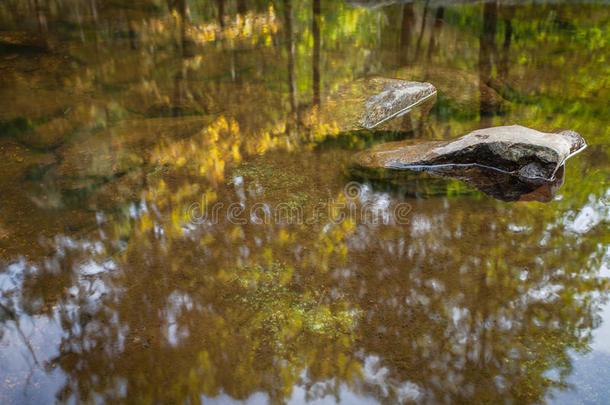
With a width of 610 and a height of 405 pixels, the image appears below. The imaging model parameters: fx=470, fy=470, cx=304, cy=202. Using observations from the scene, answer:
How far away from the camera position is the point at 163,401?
3105mm

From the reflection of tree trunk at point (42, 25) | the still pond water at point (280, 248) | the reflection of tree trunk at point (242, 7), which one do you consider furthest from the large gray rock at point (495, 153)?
the reflection of tree trunk at point (242, 7)

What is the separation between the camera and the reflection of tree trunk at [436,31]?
10156mm

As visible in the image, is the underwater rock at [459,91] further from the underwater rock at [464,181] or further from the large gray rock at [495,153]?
the underwater rock at [464,181]

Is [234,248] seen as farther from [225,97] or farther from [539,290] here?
[225,97]

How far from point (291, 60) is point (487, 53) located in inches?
160

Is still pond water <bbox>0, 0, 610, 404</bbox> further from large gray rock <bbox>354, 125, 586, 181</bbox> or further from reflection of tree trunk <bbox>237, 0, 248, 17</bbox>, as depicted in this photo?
reflection of tree trunk <bbox>237, 0, 248, 17</bbox>

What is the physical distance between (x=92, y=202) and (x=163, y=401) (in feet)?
8.98

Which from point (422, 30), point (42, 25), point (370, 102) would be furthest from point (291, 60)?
point (42, 25)

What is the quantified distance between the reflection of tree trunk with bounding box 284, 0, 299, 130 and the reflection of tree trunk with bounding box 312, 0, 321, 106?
351 millimetres

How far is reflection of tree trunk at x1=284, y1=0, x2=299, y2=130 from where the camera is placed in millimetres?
7246

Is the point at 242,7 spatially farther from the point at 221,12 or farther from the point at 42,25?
the point at 42,25

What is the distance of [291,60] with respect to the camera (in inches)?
370

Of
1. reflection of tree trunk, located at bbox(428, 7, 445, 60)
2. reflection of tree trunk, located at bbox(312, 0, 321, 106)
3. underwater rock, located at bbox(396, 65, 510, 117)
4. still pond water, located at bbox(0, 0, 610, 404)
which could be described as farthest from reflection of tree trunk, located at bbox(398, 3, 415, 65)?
reflection of tree trunk, located at bbox(312, 0, 321, 106)

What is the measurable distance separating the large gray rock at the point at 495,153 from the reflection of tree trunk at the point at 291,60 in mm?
1723
